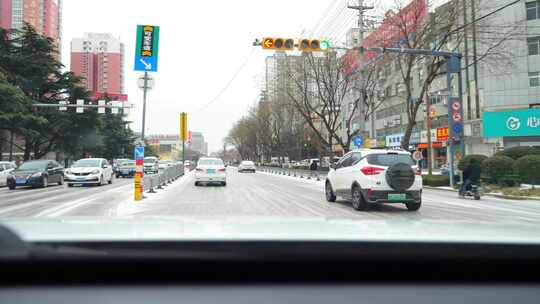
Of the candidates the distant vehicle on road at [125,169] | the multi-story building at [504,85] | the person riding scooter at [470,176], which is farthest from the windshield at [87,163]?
the person riding scooter at [470,176]

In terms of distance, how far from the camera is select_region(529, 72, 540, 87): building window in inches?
1513

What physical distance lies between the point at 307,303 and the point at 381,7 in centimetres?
2828

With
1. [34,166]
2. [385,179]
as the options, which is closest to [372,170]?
[385,179]

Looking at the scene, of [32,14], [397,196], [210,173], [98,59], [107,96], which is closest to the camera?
[397,196]

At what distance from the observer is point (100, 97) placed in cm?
5375

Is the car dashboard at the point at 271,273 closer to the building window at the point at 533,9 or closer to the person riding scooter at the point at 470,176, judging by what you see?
the person riding scooter at the point at 470,176

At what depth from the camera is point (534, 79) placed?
38.6 meters

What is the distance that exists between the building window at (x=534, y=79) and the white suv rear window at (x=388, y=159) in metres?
34.4

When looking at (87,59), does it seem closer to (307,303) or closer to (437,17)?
(437,17)

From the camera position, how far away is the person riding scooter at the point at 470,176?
16547 millimetres

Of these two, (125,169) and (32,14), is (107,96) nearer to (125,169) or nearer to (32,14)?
(32,14)

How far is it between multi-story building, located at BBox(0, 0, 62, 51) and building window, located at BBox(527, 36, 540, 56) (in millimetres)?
54577

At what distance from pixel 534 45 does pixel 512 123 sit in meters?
7.81

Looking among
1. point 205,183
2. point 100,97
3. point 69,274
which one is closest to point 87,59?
point 100,97
